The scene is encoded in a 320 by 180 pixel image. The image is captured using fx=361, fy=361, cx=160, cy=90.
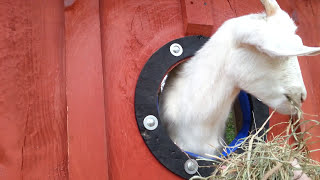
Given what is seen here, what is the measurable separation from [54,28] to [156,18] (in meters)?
0.46

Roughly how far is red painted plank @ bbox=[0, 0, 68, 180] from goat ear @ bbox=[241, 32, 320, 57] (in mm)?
797

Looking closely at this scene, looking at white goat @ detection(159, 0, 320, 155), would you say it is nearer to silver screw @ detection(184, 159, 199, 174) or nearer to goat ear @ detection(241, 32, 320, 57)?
goat ear @ detection(241, 32, 320, 57)

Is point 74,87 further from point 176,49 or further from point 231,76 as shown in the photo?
point 231,76

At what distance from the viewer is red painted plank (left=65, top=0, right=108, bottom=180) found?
1.36 metres

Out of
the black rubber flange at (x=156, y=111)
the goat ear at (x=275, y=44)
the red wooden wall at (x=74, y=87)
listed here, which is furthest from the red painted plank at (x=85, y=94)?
the goat ear at (x=275, y=44)

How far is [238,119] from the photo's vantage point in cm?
227

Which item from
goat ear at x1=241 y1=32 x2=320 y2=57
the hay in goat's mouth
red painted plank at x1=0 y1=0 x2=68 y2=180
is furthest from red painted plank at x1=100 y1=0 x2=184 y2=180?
the hay in goat's mouth

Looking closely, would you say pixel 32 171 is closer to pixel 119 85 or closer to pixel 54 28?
pixel 119 85

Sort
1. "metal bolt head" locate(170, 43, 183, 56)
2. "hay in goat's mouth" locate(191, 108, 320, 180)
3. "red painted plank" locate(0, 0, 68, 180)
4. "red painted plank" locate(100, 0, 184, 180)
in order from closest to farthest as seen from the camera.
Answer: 1. "hay in goat's mouth" locate(191, 108, 320, 180)
2. "red painted plank" locate(0, 0, 68, 180)
3. "red painted plank" locate(100, 0, 184, 180)
4. "metal bolt head" locate(170, 43, 183, 56)

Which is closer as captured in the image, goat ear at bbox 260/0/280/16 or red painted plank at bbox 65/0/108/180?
red painted plank at bbox 65/0/108/180

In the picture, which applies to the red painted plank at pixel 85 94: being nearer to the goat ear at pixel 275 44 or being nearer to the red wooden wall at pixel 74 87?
the red wooden wall at pixel 74 87

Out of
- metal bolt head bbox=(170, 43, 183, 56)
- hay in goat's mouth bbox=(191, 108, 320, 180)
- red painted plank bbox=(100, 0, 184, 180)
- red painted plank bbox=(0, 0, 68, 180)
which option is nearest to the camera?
hay in goat's mouth bbox=(191, 108, 320, 180)

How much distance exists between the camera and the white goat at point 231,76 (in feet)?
4.93

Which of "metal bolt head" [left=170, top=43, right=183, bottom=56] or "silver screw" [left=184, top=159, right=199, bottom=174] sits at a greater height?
"metal bolt head" [left=170, top=43, right=183, bottom=56]
